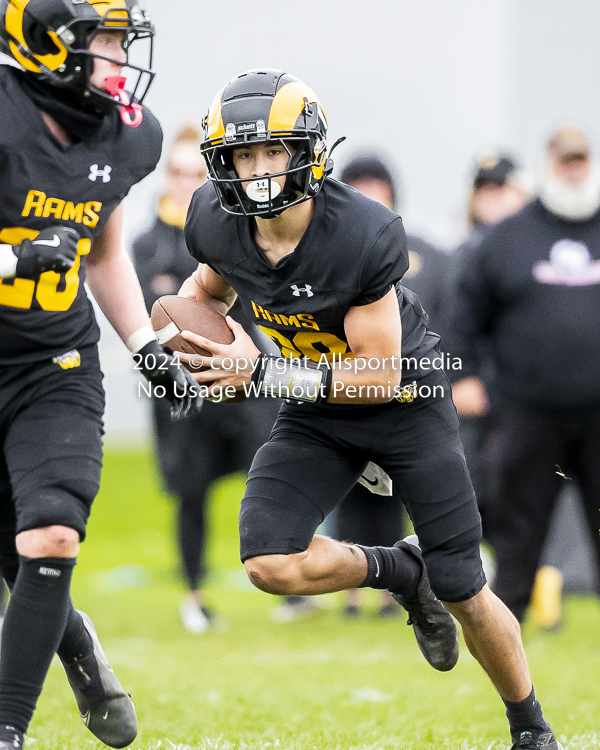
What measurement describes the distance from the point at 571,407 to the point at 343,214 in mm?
2398

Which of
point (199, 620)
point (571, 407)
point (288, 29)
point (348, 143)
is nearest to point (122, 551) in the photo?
point (199, 620)

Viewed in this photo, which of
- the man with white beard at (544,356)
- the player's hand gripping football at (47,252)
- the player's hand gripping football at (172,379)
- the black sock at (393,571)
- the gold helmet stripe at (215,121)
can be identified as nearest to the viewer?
the player's hand gripping football at (47,252)

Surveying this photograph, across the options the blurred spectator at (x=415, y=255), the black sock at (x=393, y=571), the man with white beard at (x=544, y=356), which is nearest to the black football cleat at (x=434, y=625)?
the black sock at (x=393, y=571)

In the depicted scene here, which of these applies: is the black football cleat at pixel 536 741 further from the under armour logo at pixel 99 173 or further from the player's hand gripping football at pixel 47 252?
the under armour logo at pixel 99 173

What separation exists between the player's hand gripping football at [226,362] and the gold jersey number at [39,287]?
1.13ft

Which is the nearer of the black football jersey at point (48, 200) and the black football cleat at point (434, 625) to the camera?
the black football jersey at point (48, 200)

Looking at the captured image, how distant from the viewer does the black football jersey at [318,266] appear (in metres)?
3.05

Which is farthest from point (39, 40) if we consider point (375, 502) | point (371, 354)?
point (375, 502)

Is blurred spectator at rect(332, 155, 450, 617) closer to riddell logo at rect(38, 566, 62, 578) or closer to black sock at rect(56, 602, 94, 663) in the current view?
black sock at rect(56, 602, 94, 663)

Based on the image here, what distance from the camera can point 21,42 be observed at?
312 cm

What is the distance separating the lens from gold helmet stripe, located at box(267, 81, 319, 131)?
9.91 ft

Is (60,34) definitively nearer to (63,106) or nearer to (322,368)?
(63,106)

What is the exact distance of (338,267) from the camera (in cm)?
305

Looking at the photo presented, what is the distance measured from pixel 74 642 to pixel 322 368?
109cm
